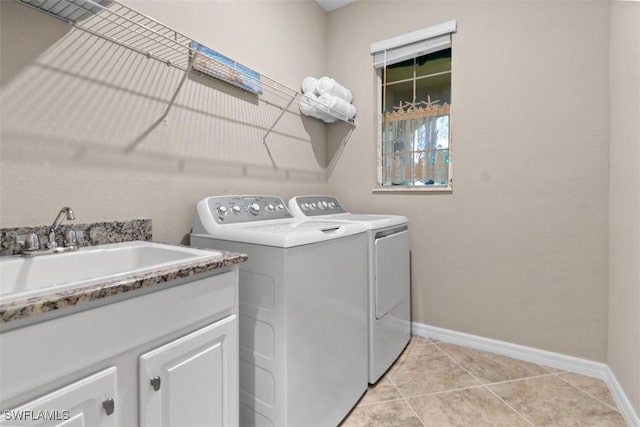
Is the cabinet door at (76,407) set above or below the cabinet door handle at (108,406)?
above

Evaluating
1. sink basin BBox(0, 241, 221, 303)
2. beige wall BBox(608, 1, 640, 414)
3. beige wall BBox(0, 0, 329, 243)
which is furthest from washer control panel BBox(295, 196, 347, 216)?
beige wall BBox(608, 1, 640, 414)

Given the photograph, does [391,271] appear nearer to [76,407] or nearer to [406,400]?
[406,400]

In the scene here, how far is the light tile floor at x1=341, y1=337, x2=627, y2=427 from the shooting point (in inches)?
59.0

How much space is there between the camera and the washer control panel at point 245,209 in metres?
1.57

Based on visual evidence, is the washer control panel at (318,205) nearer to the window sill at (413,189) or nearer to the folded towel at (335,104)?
the window sill at (413,189)

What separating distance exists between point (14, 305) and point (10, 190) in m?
0.72

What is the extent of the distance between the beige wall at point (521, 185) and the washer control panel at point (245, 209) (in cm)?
102

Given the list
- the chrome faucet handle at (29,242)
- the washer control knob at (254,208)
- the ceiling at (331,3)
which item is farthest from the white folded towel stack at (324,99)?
the chrome faucet handle at (29,242)

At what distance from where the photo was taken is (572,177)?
6.08ft

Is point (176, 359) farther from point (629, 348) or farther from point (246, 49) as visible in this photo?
point (629, 348)

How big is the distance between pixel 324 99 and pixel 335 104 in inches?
3.6

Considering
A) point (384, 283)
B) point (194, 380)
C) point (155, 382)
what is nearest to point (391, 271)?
point (384, 283)

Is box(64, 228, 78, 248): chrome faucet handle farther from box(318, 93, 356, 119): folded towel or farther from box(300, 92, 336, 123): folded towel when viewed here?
box(318, 93, 356, 119): folded towel

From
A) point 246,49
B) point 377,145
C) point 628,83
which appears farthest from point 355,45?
point 628,83
